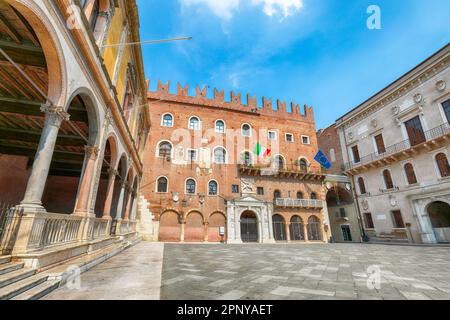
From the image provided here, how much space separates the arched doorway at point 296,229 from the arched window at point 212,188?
25.4ft

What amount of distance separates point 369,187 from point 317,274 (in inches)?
704

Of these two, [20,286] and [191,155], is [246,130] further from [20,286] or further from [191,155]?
[20,286]

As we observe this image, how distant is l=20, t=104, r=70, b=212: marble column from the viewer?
389 cm

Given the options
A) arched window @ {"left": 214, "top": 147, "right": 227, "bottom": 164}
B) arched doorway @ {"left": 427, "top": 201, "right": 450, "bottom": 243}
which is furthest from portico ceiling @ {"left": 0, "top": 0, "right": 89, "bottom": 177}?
arched doorway @ {"left": 427, "top": 201, "right": 450, "bottom": 243}

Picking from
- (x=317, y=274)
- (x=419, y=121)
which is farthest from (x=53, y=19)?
(x=419, y=121)

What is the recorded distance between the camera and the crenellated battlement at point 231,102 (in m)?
20.2

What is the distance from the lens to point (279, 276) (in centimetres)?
452

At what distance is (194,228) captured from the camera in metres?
17.0

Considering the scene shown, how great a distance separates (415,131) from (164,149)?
2015 cm

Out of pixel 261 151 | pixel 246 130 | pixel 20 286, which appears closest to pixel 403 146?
pixel 261 151

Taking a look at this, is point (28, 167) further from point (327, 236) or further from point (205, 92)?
point (327, 236)

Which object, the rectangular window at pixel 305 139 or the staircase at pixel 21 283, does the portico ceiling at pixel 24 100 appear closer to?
the staircase at pixel 21 283

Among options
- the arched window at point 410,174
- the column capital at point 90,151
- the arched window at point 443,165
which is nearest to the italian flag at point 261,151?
the arched window at point 410,174

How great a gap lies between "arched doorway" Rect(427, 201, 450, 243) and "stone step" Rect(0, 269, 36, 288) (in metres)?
21.3
